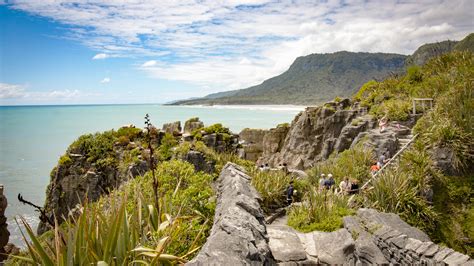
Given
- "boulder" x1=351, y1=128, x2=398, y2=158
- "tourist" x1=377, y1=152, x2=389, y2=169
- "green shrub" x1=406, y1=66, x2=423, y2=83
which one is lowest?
"tourist" x1=377, y1=152, x2=389, y2=169

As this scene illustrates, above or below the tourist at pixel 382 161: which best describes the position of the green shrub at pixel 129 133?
above

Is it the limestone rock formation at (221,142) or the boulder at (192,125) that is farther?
the boulder at (192,125)

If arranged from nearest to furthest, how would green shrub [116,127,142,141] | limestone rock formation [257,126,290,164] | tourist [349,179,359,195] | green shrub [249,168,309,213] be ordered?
green shrub [249,168,309,213] → tourist [349,179,359,195] → green shrub [116,127,142,141] → limestone rock formation [257,126,290,164]

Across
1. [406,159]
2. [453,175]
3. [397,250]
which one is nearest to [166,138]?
[406,159]

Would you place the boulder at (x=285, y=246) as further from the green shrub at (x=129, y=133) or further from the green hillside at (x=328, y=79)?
the green hillside at (x=328, y=79)

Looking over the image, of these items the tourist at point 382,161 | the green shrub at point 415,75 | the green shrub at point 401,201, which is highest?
the green shrub at point 415,75

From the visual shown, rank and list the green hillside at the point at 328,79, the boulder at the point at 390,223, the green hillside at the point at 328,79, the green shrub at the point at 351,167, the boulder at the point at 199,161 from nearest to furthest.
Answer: the boulder at the point at 390,223, the green shrub at the point at 351,167, the boulder at the point at 199,161, the green hillside at the point at 328,79, the green hillside at the point at 328,79

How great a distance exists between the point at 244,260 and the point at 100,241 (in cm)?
166

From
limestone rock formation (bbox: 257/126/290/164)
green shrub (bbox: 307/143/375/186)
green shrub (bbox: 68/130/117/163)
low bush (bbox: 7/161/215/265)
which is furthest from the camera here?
limestone rock formation (bbox: 257/126/290/164)

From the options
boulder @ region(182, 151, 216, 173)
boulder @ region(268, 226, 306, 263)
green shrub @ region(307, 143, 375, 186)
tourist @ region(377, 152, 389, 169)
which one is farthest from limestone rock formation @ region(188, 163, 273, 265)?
boulder @ region(182, 151, 216, 173)

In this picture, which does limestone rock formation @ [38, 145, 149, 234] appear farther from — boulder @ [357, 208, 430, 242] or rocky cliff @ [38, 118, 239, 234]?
boulder @ [357, 208, 430, 242]

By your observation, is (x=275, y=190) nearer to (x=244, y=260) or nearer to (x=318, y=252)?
(x=318, y=252)

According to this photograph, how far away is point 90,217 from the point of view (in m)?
3.72

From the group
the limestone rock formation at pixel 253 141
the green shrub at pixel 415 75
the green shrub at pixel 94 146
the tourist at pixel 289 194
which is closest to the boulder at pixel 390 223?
the tourist at pixel 289 194
